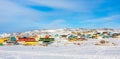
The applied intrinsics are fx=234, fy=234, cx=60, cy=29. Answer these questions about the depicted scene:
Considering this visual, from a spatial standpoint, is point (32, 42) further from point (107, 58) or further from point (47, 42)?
point (107, 58)

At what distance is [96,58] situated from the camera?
28.4 meters

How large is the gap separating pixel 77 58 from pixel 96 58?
231 centimetres

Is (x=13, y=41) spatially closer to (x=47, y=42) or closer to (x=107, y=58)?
(x=47, y=42)

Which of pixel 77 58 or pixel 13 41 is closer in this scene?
pixel 77 58

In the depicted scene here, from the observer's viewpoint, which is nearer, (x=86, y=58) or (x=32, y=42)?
(x=86, y=58)

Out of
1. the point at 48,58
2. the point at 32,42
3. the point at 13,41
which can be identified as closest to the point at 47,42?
the point at 32,42

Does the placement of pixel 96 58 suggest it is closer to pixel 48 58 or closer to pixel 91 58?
pixel 91 58

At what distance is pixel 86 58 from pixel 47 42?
48984mm

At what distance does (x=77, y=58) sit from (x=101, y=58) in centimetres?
291

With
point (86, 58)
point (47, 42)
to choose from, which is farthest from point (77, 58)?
point (47, 42)

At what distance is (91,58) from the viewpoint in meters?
28.4

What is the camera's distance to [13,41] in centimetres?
7838

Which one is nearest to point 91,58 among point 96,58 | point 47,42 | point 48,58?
point 96,58

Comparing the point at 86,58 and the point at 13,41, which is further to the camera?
the point at 13,41
